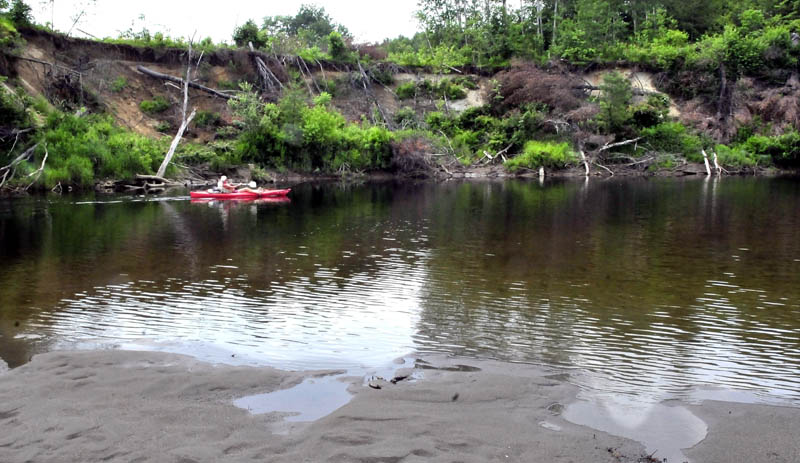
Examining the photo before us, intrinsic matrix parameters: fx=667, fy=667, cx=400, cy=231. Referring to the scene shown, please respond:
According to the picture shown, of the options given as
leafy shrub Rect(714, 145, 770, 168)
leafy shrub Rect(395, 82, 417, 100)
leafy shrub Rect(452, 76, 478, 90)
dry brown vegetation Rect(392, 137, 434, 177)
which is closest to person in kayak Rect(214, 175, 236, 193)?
dry brown vegetation Rect(392, 137, 434, 177)

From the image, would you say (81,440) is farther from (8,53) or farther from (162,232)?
(8,53)

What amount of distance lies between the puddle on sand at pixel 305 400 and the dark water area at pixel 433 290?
2.96 feet

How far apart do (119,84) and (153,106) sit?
8.92ft

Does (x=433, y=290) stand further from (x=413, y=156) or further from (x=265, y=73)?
(x=265, y=73)

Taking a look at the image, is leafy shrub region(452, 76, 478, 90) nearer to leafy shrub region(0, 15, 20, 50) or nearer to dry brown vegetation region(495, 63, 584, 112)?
dry brown vegetation region(495, 63, 584, 112)

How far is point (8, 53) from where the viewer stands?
40750 millimetres

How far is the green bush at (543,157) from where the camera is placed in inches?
1834

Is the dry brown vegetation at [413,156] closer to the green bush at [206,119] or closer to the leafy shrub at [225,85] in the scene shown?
the green bush at [206,119]

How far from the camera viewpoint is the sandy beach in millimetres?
5066

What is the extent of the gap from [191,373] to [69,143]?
31633 mm

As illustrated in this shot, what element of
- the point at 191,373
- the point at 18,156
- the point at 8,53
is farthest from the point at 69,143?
the point at 191,373

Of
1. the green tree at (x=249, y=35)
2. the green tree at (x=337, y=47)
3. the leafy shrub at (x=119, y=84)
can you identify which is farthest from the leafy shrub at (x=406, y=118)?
the leafy shrub at (x=119, y=84)

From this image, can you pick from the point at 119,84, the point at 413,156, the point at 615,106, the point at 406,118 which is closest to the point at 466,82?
the point at 406,118

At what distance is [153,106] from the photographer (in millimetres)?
46781
